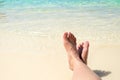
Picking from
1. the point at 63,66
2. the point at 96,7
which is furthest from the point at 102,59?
the point at 96,7

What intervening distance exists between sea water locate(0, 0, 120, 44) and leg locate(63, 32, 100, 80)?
0.90 metres

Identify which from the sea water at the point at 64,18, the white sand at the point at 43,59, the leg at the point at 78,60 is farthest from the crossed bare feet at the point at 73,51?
the sea water at the point at 64,18

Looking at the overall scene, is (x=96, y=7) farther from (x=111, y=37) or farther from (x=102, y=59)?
(x=102, y=59)

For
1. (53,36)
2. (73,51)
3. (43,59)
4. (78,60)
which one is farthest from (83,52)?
(53,36)

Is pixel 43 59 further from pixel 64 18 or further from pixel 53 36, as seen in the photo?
pixel 64 18

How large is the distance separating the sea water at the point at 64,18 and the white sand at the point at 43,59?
0.30 m

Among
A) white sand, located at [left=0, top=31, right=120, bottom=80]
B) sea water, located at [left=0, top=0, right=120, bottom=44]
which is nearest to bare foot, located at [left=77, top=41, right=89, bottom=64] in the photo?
white sand, located at [left=0, top=31, right=120, bottom=80]

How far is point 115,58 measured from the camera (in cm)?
335

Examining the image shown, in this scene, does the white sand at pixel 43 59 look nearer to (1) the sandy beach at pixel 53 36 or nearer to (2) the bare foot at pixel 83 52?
(1) the sandy beach at pixel 53 36

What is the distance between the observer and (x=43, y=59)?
3.39 m

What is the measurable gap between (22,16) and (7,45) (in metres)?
1.65

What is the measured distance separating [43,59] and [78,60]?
740 mm

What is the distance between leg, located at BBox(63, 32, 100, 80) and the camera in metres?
2.33

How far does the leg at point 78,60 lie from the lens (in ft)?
7.64
